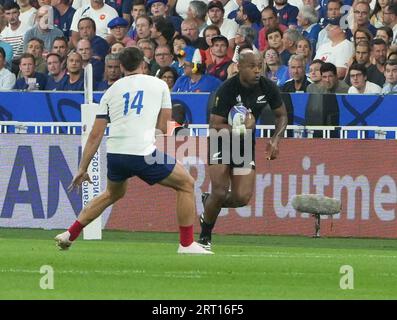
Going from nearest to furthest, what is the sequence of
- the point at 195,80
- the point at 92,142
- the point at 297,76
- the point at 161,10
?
the point at 92,142, the point at 297,76, the point at 195,80, the point at 161,10

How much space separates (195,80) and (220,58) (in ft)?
2.06

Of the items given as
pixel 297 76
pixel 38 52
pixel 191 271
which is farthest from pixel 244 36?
pixel 191 271

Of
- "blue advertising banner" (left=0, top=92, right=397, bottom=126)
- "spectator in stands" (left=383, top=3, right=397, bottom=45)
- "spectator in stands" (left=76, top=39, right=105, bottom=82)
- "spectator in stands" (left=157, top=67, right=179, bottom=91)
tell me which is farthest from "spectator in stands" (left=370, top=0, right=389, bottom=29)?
"spectator in stands" (left=76, top=39, right=105, bottom=82)

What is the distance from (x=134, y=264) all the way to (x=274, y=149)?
3.02m

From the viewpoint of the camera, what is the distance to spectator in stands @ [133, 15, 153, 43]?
82.0 ft

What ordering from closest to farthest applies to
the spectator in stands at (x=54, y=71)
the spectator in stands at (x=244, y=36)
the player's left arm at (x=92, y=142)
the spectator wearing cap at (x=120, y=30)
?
the player's left arm at (x=92, y=142) → the spectator in stands at (x=244, y=36) → the spectator in stands at (x=54, y=71) → the spectator wearing cap at (x=120, y=30)

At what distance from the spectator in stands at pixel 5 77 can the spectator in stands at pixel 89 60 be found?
116 centimetres

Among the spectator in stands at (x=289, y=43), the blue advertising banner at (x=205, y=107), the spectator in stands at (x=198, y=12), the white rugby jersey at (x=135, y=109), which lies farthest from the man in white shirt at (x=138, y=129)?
the spectator in stands at (x=198, y=12)

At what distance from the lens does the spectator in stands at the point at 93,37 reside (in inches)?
986

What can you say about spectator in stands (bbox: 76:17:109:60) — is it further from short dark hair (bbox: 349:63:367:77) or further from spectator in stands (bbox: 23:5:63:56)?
short dark hair (bbox: 349:63:367:77)

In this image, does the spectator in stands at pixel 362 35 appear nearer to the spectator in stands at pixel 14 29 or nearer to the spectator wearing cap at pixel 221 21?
the spectator wearing cap at pixel 221 21

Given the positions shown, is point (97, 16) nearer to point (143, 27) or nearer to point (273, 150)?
point (143, 27)

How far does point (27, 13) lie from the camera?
27.1 meters

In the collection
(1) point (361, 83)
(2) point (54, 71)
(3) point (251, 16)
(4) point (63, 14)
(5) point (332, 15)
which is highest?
(5) point (332, 15)
